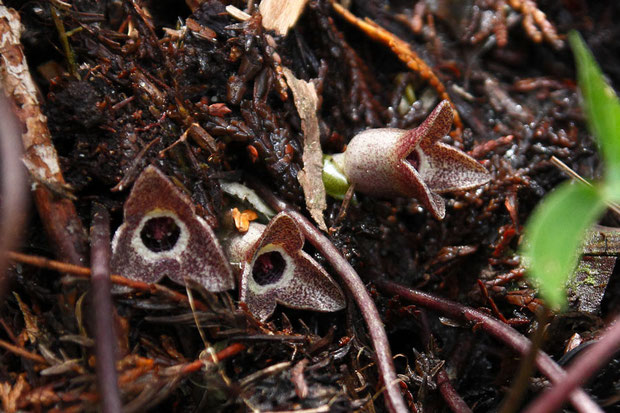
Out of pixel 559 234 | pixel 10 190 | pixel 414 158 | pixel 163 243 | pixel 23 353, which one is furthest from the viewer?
pixel 414 158

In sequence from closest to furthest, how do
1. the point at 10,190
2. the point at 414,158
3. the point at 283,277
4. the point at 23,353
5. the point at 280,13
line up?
the point at 10,190, the point at 23,353, the point at 283,277, the point at 414,158, the point at 280,13

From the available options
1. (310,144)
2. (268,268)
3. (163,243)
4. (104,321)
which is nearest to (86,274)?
(104,321)

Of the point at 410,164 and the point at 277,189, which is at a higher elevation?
the point at 410,164

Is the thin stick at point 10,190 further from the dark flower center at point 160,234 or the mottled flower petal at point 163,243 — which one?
the dark flower center at point 160,234

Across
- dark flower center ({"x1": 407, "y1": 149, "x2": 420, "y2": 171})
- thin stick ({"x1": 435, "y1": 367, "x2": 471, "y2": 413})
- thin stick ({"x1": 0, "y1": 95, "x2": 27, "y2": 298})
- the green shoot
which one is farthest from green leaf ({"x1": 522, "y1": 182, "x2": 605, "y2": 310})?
thin stick ({"x1": 0, "y1": 95, "x2": 27, "y2": 298})

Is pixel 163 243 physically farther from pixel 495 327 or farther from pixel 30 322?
pixel 495 327

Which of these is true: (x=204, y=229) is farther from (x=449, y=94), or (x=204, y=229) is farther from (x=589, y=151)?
(x=589, y=151)

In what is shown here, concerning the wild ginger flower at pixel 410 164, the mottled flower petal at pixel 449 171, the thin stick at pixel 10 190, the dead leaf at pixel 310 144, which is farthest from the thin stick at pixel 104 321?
the mottled flower petal at pixel 449 171
